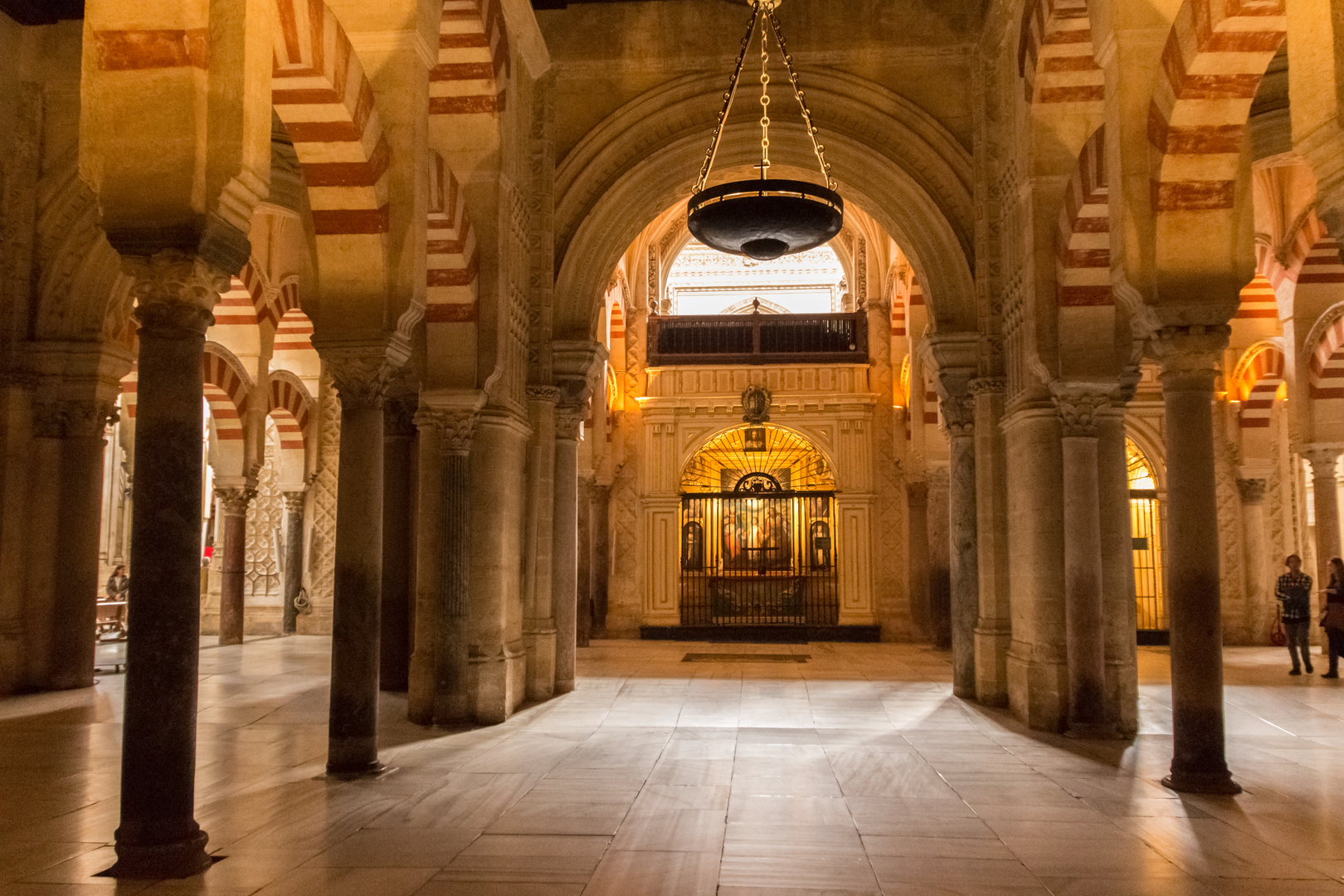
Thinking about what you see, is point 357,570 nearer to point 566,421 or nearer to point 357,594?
point 357,594

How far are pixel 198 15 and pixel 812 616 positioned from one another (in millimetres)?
12494

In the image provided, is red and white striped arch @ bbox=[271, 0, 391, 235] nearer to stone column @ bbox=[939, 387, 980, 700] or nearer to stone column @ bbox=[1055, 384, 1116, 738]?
stone column @ bbox=[1055, 384, 1116, 738]

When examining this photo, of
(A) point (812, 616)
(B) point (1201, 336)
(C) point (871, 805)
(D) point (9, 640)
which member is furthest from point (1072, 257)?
(A) point (812, 616)

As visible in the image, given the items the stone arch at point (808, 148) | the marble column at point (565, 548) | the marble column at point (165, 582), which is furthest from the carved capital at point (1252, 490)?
the marble column at point (165, 582)

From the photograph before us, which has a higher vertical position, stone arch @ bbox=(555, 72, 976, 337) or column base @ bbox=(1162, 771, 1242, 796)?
stone arch @ bbox=(555, 72, 976, 337)

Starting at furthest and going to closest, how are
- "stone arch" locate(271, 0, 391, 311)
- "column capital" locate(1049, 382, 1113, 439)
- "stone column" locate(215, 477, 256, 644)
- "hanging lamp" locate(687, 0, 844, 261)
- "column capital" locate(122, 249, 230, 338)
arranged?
1. "stone column" locate(215, 477, 256, 644)
2. "column capital" locate(1049, 382, 1113, 439)
3. "hanging lamp" locate(687, 0, 844, 261)
4. "stone arch" locate(271, 0, 391, 311)
5. "column capital" locate(122, 249, 230, 338)

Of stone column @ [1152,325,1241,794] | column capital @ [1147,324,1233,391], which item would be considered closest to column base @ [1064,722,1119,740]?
stone column @ [1152,325,1241,794]

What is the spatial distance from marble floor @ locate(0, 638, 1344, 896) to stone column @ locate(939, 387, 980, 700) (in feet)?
1.55

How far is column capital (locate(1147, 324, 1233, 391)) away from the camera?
4.95 m

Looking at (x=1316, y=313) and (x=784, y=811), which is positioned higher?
(x=1316, y=313)

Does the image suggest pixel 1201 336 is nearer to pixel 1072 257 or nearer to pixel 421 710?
pixel 1072 257

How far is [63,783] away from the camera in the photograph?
5.00 meters

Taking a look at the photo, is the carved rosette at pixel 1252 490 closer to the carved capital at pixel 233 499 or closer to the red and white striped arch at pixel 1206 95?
the red and white striped arch at pixel 1206 95

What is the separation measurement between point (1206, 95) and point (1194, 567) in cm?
219
